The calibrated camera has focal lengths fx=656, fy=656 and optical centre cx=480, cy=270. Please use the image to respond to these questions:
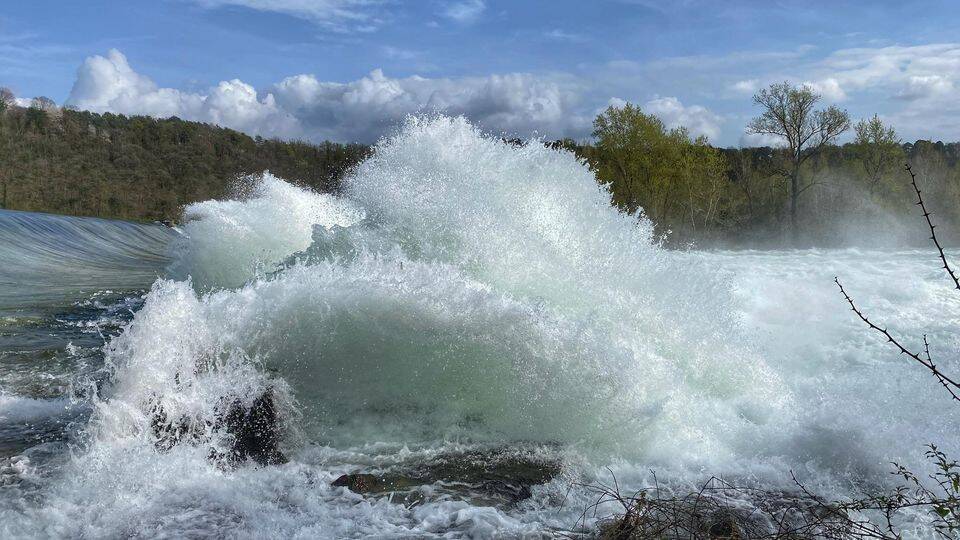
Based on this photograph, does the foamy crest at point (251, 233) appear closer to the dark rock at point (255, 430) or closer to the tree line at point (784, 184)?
the dark rock at point (255, 430)

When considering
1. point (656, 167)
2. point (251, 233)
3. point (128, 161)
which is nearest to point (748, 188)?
point (656, 167)

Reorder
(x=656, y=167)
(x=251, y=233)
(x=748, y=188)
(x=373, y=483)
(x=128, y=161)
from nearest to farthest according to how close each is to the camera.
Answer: (x=373, y=483) → (x=251, y=233) → (x=656, y=167) → (x=748, y=188) → (x=128, y=161)

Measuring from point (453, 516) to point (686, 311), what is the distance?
4566 millimetres

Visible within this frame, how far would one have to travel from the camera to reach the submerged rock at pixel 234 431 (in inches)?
190

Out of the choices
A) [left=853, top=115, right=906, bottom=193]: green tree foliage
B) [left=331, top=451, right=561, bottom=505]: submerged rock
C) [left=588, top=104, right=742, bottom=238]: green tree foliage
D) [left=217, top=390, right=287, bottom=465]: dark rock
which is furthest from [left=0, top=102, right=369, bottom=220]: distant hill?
[left=331, top=451, right=561, bottom=505]: submerged rock

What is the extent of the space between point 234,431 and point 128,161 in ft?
261

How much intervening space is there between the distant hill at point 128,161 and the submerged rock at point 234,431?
48.5 meters

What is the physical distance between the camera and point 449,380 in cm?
589

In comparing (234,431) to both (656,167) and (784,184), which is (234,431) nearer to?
(656,167)

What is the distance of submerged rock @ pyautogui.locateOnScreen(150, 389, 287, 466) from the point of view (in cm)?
483

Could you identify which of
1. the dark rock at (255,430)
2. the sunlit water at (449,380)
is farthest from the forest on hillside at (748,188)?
the dark rock at (255,430)

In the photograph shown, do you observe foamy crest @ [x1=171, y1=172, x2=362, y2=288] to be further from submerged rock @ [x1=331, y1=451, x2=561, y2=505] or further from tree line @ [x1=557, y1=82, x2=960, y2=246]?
tree line @ [x1=557, y1=82, x2=960, y2=246]

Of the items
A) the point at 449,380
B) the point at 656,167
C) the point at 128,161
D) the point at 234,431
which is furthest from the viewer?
the point at 128,161

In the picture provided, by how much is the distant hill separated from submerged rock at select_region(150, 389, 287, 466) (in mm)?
48522
